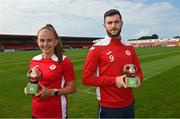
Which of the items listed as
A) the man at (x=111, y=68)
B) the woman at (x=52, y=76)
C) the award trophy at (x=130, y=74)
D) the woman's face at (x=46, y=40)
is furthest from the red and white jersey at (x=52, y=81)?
the award trophy at (x=130, y=74)

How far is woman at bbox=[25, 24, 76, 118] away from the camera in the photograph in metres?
4.34

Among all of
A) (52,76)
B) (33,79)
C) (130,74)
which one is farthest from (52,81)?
(130,74)

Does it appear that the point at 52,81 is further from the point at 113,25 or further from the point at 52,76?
the point at 113,25

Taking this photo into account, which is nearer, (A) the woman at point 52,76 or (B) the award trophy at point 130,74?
(B) the award trophy at point 130,74

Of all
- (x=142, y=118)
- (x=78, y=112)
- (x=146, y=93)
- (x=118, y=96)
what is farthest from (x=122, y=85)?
(x=146, y=93)

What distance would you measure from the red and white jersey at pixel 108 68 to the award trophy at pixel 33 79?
1.94 ft

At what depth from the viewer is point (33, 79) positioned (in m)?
4.09

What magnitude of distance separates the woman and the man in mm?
239

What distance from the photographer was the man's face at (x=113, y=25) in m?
4.34

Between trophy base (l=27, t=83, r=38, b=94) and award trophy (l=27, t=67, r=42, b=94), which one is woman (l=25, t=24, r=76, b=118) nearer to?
award trophy (l=27, t=67, r=42, b=94)

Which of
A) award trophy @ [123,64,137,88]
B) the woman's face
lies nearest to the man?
award trophy @ [123,64,137,88]

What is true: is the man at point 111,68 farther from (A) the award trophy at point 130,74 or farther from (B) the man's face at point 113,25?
(A) the award trophy at point 130,74

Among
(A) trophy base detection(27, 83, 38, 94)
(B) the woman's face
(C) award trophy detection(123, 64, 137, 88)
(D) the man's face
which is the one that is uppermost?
(D) the man's face

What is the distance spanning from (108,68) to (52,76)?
2.29 feet
